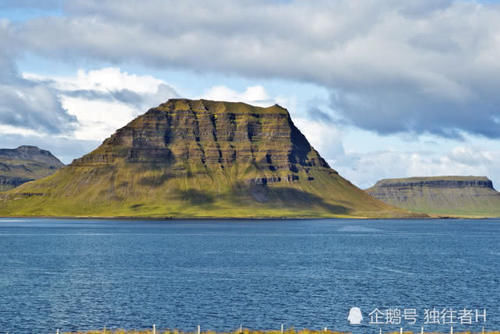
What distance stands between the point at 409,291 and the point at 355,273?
2589 cm

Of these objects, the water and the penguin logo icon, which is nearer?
the penguin logo icon

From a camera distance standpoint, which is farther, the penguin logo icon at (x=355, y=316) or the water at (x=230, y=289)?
the water at (x=230, y=289)

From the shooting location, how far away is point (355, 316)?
84.6m

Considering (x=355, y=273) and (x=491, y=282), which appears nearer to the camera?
(x=491, y=282)

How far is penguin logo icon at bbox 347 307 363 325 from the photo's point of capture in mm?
81938

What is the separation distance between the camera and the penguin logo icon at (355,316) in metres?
81.9

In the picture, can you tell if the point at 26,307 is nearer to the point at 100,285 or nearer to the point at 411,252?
the point at 100,285

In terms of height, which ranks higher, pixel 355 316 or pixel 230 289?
pixel 230 289

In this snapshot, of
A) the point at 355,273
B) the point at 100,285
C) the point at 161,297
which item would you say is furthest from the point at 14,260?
the point at 355,273

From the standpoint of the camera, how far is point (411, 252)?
19750 centimetres

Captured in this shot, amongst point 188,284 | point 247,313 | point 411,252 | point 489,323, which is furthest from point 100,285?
point 411,252

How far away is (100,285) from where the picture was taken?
384 ft

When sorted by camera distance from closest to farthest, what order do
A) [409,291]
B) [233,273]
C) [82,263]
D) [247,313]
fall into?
[247,313] → [409,291] → [233,273] → [82,263]

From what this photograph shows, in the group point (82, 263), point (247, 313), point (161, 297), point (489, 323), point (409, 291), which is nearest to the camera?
point (489, 323)
